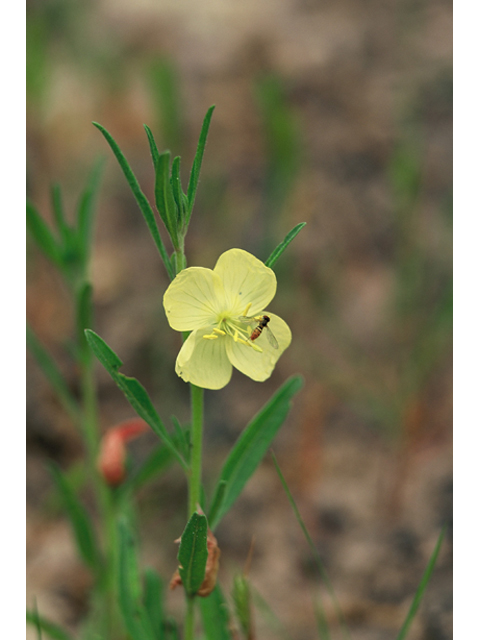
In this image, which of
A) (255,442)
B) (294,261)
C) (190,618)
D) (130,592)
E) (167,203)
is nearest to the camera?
(167,203)

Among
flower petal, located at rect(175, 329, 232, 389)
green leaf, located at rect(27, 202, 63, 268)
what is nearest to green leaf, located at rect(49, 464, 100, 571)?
green leaf, located at rect(27, 202, 63, 268)

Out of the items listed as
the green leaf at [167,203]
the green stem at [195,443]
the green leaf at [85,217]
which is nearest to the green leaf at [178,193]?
the green leaf at [167,203]

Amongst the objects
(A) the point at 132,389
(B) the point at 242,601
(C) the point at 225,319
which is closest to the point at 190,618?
(B) the point at 242,601

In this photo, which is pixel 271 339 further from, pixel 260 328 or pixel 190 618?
pixel 190 618

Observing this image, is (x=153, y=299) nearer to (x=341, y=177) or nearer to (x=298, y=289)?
(x=298, y=289)

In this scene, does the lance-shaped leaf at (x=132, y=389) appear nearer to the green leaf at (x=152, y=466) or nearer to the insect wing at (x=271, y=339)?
the insect wing at (x=271, y=339)
